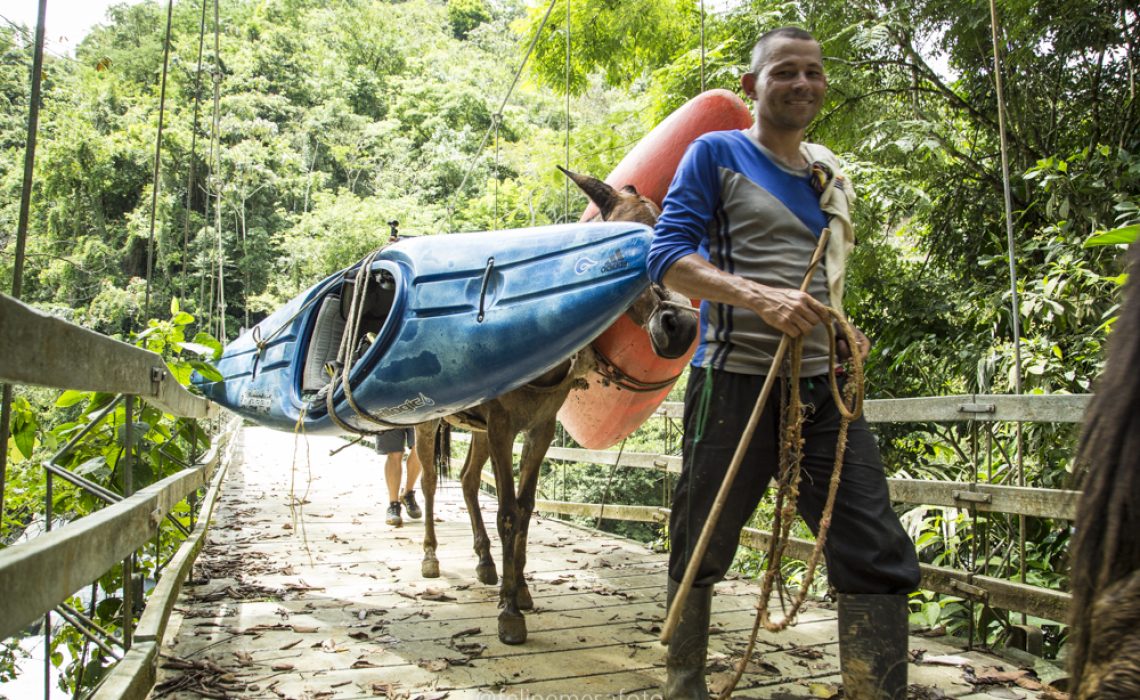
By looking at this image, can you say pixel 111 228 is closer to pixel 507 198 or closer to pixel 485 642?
pixel 507 198

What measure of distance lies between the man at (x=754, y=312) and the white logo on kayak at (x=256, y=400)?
9.02 feet

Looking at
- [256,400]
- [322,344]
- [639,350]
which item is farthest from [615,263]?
[256,400]

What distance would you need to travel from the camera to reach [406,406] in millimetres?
2891

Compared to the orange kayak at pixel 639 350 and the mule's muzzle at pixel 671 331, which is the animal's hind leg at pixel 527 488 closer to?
the orange kayak at pixel 639 350

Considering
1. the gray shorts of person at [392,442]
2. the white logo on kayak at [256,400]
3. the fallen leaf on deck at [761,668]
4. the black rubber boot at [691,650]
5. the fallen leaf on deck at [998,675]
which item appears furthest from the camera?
the gray shorts of person at [392,442]

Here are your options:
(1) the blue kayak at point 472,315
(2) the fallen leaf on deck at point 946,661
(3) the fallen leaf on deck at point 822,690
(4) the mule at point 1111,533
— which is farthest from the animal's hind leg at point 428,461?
(4) the mule at point 1111,533

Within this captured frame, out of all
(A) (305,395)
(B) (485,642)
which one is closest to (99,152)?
(A) (305,395)

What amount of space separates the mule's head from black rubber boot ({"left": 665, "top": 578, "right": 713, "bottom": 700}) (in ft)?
2.65

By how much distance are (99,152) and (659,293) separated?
2535 centimetres

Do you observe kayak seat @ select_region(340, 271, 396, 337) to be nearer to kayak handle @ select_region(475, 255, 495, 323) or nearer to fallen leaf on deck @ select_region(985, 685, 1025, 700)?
kayak handle @ select_region(475, 255, 495, 323)

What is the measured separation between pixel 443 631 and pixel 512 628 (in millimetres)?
307

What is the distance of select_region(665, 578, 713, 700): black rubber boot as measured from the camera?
1617 mm

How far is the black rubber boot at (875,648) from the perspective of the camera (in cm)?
138

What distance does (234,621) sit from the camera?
266 cm
